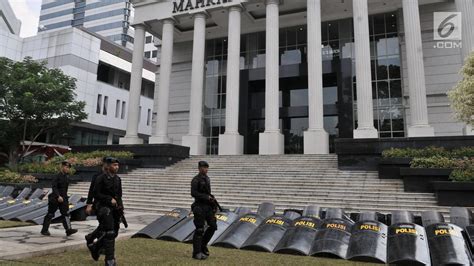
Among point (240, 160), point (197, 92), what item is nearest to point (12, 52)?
point (197, 92)

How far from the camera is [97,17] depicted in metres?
80.5

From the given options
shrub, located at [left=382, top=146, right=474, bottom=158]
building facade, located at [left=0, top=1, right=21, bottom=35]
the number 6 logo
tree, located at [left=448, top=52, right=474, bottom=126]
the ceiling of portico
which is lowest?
shrub, located at [left=382, top=146, right=474, bottom=158]

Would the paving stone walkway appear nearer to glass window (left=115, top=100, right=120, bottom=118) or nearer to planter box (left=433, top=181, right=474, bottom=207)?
planter box (left=433, top=181, right=474, bottom=207)

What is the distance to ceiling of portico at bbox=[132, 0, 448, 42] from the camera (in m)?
27.6

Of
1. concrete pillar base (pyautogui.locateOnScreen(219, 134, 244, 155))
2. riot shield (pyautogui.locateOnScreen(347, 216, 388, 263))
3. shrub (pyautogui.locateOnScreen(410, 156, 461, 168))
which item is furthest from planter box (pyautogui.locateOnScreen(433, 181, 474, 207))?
concrete pillar base (pyautogui.locateOnScreen(219, 134, 244, 155))

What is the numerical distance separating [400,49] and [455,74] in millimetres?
4415

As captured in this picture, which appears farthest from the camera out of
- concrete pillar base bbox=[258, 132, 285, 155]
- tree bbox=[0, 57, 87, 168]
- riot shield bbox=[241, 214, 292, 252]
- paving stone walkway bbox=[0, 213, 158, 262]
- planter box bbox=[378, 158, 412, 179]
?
tree bbox=[0, 57, 87, 168]

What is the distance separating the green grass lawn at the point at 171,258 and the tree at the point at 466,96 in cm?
1189

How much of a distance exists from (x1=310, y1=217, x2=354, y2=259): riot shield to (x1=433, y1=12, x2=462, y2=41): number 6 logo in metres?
25.5

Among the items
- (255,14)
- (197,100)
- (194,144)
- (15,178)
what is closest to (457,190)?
(194,144)

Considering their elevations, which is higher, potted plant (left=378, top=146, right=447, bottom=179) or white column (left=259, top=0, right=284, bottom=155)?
white column (left=259, top=0, right=284, bottom=155)

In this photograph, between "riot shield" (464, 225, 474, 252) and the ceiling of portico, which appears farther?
the ceiling of portico

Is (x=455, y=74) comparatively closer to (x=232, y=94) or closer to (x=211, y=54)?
(x=232, y=94)

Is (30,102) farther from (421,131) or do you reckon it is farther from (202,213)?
(421,131)
